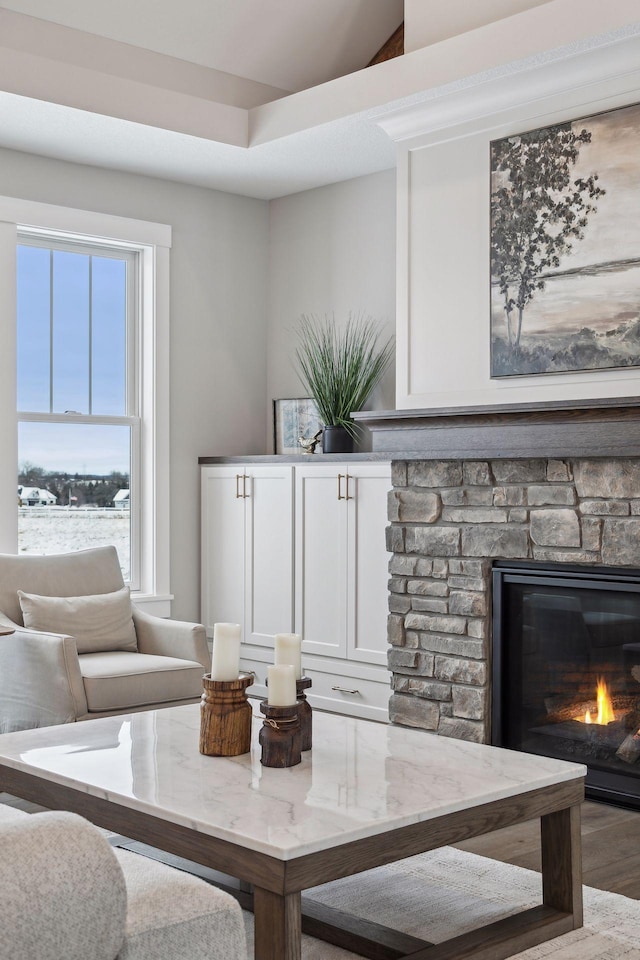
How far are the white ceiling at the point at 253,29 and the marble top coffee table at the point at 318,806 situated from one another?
2943 millimetres

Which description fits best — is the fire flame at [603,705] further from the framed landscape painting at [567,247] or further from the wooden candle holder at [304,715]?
the wooden candle holder at [304,715]

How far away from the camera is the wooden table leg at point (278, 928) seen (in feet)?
6.33

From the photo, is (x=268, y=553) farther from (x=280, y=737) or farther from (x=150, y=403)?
(x=280, y=737)

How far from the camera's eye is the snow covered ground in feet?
16.8

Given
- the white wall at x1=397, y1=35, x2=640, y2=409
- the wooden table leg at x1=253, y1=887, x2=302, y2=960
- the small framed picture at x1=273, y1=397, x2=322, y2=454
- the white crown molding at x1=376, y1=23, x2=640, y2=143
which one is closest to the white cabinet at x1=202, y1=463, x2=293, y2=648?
the small framed picture at x1=273, y1=397, x2=322, y2=454

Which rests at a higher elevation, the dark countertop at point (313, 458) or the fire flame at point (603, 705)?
the dark countertop at point (313, 458)

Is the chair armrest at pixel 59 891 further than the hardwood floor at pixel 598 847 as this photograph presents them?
No

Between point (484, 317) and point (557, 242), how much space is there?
407 millimetres

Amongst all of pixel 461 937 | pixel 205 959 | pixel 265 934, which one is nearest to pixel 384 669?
pixel 461 937

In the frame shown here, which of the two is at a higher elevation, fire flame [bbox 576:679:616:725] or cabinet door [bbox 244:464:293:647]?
cabinet door [bbox 244:464:293:647]

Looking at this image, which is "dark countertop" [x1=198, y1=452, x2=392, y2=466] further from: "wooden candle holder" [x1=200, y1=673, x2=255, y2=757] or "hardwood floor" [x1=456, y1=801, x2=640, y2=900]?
"wooden candle holder" [x1=200, y1=673, x2=255, y2=757]

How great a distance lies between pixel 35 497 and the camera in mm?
5145

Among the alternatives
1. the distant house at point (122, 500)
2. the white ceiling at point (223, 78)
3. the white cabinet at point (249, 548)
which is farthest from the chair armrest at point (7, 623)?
the white ceiling at point (223, 78)

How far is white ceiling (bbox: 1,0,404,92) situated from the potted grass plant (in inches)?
46.7
